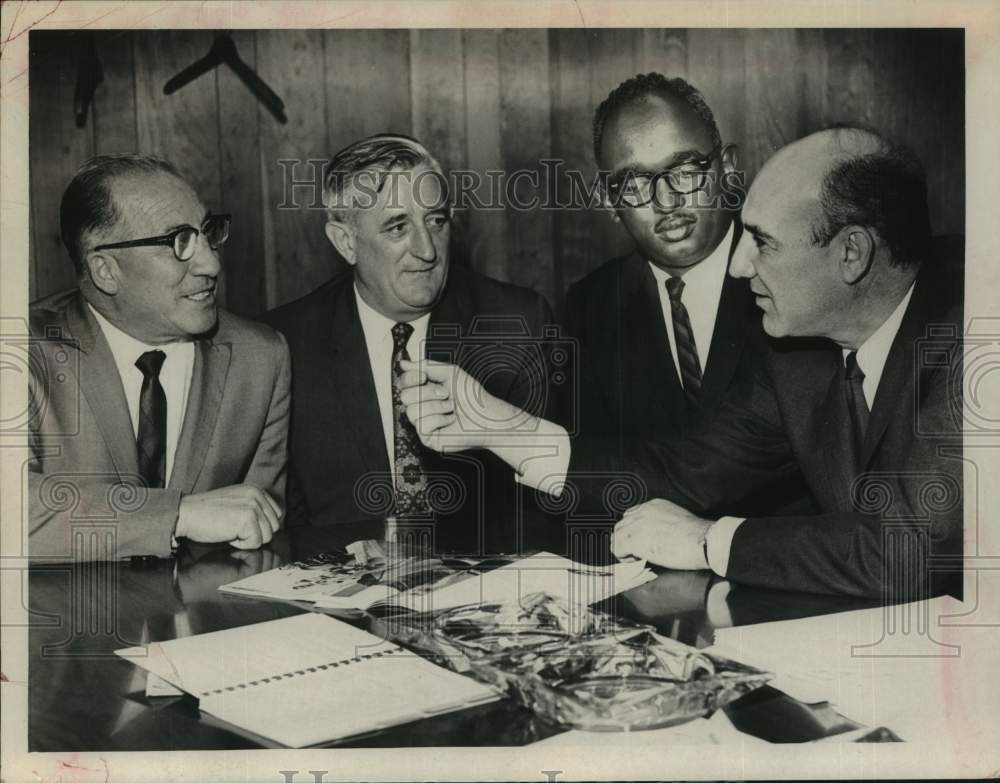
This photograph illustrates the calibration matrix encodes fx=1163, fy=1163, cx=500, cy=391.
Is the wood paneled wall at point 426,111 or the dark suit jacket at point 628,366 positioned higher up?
the wood paneled wall at point 426,111

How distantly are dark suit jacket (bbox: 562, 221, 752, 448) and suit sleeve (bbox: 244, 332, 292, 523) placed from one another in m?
0.68

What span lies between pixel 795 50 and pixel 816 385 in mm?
814

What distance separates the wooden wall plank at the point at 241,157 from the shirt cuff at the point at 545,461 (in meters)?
0.81

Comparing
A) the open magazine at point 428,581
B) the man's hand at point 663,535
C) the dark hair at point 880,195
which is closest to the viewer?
the open magazine at point 428,581

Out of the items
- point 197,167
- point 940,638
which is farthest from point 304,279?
point 940,638

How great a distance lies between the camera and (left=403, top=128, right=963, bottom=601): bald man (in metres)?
2.73

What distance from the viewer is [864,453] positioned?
9.02 feet

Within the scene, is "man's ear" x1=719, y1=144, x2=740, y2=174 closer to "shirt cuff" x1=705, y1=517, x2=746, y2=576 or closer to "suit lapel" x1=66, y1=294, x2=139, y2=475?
"shirt cuff" x1=705, y1=517, x2=746, y2=576

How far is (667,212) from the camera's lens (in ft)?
9.20

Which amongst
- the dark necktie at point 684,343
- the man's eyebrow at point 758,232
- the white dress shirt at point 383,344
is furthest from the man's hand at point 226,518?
the man's eyebrow at point 758,232

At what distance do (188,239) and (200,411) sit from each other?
0.41 meters

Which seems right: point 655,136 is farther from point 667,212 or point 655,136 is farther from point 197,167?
point 197,167

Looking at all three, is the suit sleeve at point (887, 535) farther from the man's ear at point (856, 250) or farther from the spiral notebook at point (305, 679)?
the spiral notebook at point (305, 679)

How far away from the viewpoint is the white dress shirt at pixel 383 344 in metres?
2.83
